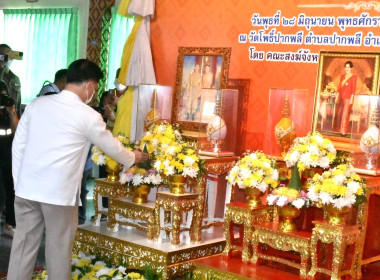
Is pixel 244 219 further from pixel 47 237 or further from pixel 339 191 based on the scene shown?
pixel 47 237

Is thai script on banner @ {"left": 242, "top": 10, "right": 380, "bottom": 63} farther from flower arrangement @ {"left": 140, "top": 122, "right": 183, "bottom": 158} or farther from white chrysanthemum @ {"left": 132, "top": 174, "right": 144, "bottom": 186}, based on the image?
white chrysanthemum @ {"left": 132, "top": 174, "right": 144, "bottom": 186}

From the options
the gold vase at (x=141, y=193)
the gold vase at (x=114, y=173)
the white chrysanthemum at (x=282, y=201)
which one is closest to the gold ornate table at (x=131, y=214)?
the gold vase at (x=141, y=193)

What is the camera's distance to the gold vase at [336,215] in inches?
189

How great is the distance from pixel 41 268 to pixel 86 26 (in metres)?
6.65

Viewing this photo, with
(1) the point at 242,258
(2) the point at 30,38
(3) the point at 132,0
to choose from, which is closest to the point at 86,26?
(2) the point at 30,38

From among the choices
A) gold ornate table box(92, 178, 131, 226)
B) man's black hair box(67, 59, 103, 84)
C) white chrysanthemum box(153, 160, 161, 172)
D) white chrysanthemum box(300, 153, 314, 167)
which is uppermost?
man's black hair box(67, 59, 103, 84)

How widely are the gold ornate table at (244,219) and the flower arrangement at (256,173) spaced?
0.19 m

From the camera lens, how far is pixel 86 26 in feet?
37.7

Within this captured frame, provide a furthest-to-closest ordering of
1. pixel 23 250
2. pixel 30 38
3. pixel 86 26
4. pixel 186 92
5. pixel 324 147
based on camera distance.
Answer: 1. pixel 30 38
2. pixel 86 26
3. pixel 186 92
4. pixel 324 147
5. pixel 23 250

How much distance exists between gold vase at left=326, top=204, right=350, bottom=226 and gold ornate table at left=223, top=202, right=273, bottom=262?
0.65 meters

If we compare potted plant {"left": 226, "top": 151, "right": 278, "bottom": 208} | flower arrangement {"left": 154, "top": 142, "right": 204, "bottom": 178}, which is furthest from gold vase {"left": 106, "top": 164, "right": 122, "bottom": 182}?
potted plant {"left": 226, "top": 151, "right": 278, "bottom": 208}

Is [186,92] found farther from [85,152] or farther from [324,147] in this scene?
[85,152]

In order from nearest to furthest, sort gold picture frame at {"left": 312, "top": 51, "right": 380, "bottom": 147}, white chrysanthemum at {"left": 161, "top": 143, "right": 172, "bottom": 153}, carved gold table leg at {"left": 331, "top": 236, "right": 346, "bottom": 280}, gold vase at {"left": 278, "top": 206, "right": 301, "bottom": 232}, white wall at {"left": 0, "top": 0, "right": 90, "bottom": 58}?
carved gold table leg at {"left": 331, "top": 236, "right": 346, "bottom": 280}
gold vase at {"left": 278, "top": 206, "right": 301, "bottom": 232}
gold picture frame at {"left": 312, "top": 51, "right": 380, "bottom": 147}
white chrysanthemum at {"left": 161, "top": 143, "right": 172, "bottom": 153}
white wall at {"left": 0, "top": 0, "right": 90, "bottom": 58}

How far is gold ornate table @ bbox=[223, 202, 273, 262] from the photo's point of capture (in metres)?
5.21
